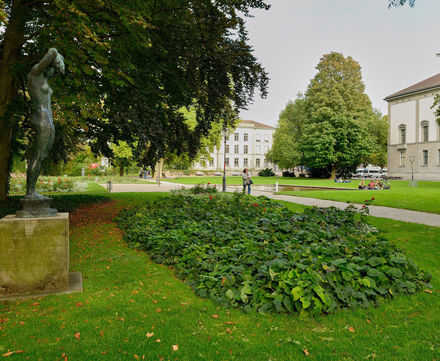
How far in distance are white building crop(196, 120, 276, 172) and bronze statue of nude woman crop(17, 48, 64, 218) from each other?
84743 mm

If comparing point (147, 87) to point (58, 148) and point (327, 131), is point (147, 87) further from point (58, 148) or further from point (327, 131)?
point (327, 131)

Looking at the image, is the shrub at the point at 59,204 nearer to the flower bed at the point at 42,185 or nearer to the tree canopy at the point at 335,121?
the flower bed at the point at 42,185

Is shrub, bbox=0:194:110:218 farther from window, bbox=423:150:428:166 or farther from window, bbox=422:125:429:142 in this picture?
window, bbox=422:125:429:142

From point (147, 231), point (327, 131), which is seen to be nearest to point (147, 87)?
point (147, 231)

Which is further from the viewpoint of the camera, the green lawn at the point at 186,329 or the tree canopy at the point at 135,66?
the tree canopy at the point at 135,66

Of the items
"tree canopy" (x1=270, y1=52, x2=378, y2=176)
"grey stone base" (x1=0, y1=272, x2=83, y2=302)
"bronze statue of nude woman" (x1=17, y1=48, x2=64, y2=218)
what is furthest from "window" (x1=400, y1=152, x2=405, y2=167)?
"bronze statue of nude woman" (x1=17, y1=48, x2=64, y2=218)

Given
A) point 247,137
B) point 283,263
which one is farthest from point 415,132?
point 283,263

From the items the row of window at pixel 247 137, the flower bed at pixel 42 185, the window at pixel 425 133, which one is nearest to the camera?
the flower bed at pixel 42 185

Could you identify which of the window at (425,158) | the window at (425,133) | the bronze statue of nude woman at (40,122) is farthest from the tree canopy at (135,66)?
the window at (425,133)

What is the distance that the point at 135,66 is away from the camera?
10.0 meters

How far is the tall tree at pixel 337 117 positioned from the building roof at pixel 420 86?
7.34 m

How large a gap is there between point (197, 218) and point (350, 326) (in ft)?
17.6

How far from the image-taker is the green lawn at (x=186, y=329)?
308cm

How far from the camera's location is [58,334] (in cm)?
338
